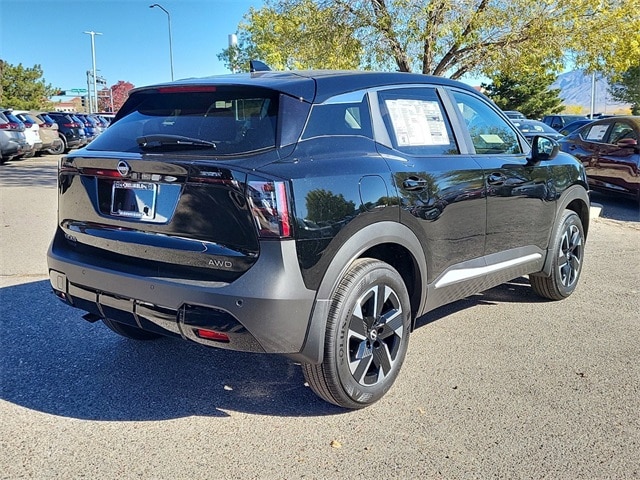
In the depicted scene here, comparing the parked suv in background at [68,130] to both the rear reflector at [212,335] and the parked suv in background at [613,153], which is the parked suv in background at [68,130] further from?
the rear reflector at [212,335]

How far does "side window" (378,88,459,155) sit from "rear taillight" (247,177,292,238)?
106 cm

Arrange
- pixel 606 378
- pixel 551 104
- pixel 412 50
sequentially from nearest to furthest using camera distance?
pixel 606 378 < pixel 412 50 < pixel 551 104

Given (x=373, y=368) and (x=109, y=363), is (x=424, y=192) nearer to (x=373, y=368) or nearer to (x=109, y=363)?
(x=373, y=368)

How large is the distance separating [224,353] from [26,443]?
140 cm

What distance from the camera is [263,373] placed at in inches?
148

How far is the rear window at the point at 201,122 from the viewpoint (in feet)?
9.79

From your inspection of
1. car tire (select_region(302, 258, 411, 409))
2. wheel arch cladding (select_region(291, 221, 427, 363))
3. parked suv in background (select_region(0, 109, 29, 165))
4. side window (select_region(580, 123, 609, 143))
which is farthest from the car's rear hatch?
parked suv in background (select_region(0, 109, 29, 165))

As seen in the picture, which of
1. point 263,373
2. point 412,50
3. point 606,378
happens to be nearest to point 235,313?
point 263,373

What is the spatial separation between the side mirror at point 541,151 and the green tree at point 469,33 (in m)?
7.23

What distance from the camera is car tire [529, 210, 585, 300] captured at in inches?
197

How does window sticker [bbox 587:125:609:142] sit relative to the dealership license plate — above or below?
above

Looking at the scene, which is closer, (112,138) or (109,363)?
(112,138)

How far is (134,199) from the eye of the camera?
3.03 m

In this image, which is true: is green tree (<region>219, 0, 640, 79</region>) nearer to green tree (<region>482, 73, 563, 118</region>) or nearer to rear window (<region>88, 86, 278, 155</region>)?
rear window (<region>88, 86, 278, 155</region>)
